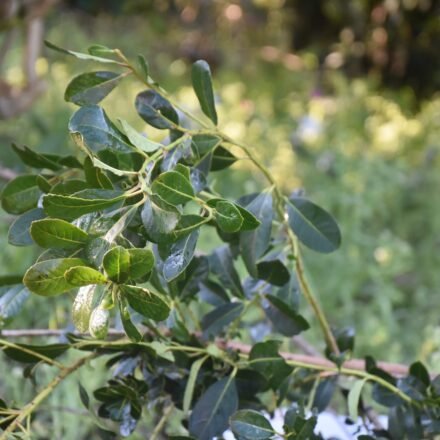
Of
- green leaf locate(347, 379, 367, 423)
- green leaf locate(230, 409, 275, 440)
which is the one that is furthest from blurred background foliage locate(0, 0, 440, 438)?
green leaf locate(230, 409, 275, 440)

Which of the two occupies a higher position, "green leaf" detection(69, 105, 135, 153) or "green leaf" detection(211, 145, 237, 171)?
"green leaf" detection(69, 105, 135, 153)

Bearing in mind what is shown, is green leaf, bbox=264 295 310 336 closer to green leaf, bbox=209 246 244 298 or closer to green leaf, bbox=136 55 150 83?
green leaf, bbox=209 246 244 298

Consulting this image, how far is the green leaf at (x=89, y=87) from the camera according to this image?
1.63ft

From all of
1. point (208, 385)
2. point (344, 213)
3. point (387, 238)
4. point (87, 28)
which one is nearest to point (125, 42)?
point (87, 28)

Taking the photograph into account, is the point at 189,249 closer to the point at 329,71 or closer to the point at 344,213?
the point at 344,213

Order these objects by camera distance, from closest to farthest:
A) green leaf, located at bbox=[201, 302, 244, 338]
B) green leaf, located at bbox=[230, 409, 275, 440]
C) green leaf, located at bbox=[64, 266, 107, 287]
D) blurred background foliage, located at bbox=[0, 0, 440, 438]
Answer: green leaf, located at bbox=[64, 266, 107, 287], green leaf, located at bbox=[230, 409, 275, 440], green leaf, located at bbox=[201, 302, 244, 338], blurred background foliage, located at bbox=[0, 0, 440, 438]

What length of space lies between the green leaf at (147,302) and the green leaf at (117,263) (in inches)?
0.4

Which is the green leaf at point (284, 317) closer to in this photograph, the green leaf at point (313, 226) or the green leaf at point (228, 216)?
the green leaf at point (313, 226)

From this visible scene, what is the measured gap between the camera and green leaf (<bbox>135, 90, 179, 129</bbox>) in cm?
51

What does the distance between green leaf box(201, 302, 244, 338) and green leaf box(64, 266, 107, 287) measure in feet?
0.71

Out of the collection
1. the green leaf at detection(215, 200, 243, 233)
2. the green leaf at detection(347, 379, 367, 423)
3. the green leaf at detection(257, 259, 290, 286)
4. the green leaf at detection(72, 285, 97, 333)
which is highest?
the green leaf at detection(215, 200, 243, 233)

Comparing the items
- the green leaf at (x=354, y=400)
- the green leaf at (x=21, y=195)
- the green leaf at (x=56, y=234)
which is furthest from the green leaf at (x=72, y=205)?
the green leaf at (x=354, y=400)

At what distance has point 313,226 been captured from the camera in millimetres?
563

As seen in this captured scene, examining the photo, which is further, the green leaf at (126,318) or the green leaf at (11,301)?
the green leaf at (11,301)
